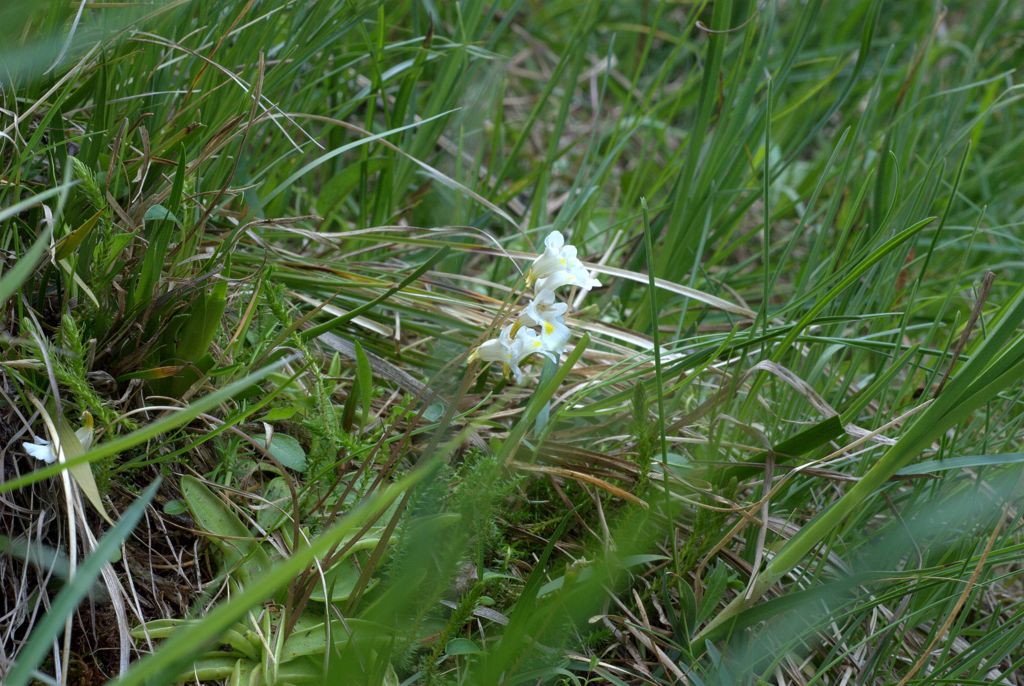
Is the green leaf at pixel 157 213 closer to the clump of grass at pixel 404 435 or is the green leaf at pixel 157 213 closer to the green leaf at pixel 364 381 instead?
the clump of grass at pixel 404 435

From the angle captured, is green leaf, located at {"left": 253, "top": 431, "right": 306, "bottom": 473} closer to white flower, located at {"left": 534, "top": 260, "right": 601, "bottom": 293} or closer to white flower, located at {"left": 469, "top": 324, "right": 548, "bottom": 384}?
white flower, located at {"left": 469, "top": 324, "right": 548, "bottom": 384}

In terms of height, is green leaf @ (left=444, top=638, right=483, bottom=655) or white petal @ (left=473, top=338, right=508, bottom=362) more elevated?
white petal @ (left=473, top=338, right=508, bottom=362)

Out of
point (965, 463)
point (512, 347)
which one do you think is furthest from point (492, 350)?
point (965, 463)

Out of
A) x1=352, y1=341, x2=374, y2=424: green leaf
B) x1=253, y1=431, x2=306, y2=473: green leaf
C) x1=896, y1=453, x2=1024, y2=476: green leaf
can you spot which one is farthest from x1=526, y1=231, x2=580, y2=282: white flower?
x1=896, y1=453, x2=1024, y2=476: green leaf

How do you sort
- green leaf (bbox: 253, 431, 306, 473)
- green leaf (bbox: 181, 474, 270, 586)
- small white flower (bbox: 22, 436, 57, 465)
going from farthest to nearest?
1. green leaf (bbox: 253, 431, 306, 473)
2. green leaf (bbox: 181, 474, 270, 586)
3. small white flower (bbox: 22, 436, 57, 465)

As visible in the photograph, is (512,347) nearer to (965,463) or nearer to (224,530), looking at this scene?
(224,530)

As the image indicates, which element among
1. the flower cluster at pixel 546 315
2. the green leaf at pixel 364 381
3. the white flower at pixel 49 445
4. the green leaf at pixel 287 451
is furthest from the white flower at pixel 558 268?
the white flower at pixel 49 445

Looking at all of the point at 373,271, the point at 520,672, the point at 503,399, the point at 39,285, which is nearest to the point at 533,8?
the point at 373,271
